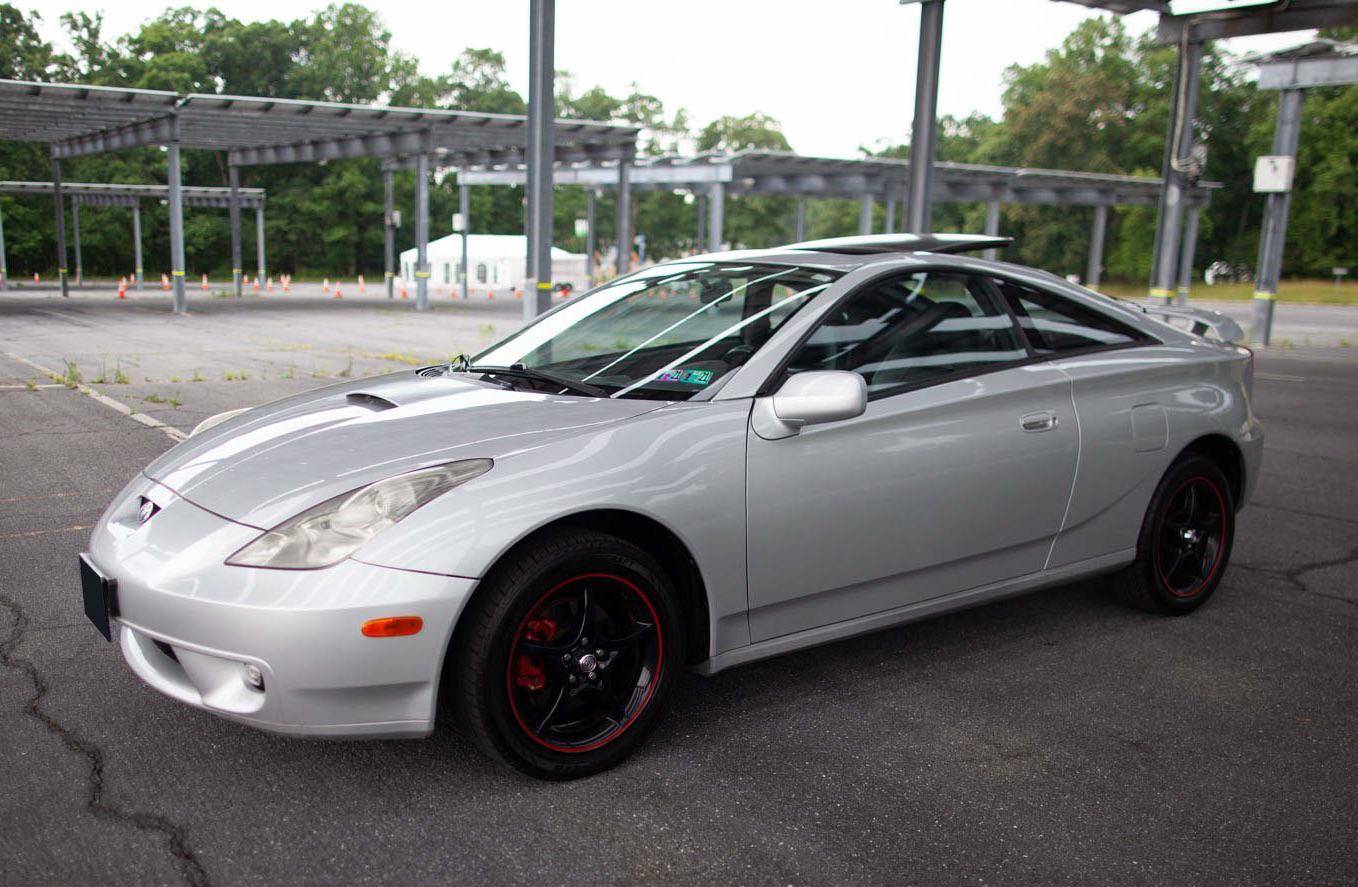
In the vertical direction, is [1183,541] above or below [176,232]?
below

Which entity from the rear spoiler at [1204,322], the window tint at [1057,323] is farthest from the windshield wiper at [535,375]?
the rear spoiler at [1204,322]

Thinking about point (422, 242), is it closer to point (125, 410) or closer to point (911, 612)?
point (125, 410)

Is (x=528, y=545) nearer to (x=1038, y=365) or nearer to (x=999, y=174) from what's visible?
(x=1038, y=365)

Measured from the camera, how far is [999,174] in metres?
37.7

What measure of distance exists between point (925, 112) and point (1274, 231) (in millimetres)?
13544

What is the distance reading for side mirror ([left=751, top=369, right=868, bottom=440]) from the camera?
9.87ft

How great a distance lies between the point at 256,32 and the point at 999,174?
53.2 metres

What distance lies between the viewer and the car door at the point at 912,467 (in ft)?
10.4

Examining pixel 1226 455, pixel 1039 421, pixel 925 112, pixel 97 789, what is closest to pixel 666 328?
pixel 1039 421

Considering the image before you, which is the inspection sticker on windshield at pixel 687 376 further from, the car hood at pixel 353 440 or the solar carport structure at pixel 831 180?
the solar carport structure at pixel 831 180

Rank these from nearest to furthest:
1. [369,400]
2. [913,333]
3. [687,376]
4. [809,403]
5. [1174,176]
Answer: [809,403]
[687,376]
[369,400]
[913,333]
[1174,176]

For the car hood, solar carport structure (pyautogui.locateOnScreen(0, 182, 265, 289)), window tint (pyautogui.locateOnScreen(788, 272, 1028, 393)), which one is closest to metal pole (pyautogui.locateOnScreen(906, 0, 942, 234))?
window tint (pyautogui.locateOnScreen(788, 272, 1028, 393))

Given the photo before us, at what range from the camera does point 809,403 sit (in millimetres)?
3029

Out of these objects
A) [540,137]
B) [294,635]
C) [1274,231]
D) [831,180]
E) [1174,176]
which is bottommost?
[294,635]
